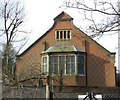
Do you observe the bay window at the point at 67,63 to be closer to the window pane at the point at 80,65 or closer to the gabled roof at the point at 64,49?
the window pane at the point at 80,65

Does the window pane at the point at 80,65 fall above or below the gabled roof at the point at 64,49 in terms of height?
below

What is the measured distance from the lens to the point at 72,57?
102ft

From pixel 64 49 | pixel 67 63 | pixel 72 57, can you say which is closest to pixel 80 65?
pixel 72 57

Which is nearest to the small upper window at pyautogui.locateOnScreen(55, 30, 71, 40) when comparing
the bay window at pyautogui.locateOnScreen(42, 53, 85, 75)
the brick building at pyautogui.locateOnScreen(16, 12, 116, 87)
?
the brick building at pyautogui.locateOnScreen(16, 12, 116, 87)

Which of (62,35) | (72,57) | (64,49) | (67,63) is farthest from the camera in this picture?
(62,35)

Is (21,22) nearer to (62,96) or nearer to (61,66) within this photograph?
(61,66)

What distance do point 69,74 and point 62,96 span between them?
17696mm

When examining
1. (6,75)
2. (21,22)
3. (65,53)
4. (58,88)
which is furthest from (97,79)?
(6,75)

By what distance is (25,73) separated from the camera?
1172 centimetres

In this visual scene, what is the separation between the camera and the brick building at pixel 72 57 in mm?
30547

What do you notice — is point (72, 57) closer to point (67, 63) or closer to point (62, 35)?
point (67, 63)

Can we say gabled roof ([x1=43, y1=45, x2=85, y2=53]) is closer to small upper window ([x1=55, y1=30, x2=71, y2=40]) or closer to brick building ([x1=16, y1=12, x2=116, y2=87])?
brick building ([x1=16, y1=12, x2=116, y2=87])

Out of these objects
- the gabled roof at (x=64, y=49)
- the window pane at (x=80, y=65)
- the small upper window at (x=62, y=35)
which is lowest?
the window pane at (x=80, y=65)

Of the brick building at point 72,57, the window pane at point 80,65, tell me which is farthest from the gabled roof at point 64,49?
the window pane at point 80,65
